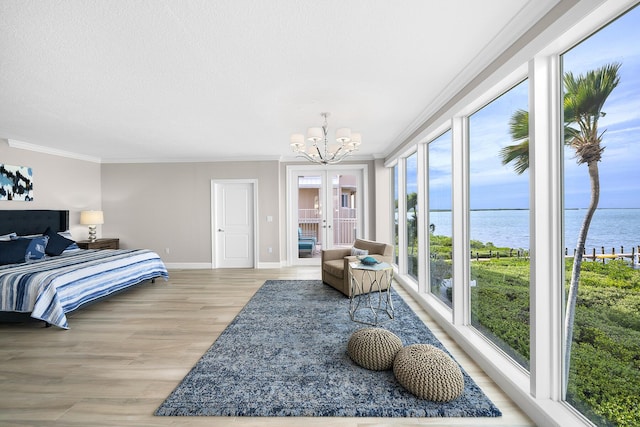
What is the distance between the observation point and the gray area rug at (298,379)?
6.04 ft

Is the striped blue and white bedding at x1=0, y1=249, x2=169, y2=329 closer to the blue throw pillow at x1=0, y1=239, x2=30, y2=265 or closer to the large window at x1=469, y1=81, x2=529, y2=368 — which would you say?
the blue throw pillow at x1=0, y1=239, x2=30, y2=265

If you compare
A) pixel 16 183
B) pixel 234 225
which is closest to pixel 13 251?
pixel 16 183

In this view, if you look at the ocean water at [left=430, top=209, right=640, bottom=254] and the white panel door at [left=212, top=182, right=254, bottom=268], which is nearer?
the ocean water at [left=430, top=209, right=640, bottom=254]

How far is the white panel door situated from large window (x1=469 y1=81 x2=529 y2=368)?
4.83 meters

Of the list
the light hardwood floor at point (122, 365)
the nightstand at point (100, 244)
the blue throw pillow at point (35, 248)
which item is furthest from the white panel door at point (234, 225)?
the blue throw pillow at point (35, 248)

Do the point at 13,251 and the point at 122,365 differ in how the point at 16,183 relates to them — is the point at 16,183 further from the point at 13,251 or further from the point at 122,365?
the point at 122,365

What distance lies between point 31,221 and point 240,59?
5020mm

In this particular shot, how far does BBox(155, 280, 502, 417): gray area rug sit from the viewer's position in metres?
1.84

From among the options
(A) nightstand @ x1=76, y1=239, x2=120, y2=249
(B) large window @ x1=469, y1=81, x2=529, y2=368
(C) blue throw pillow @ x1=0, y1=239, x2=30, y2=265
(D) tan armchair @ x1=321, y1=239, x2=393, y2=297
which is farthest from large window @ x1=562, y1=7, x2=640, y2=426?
(A) nightstand @ x1=76, y1=239, x2=120, y2=249

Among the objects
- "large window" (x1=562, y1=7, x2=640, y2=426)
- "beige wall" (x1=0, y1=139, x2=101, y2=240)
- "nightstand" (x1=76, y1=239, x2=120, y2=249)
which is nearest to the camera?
"large window" (x1=562, y1=7, x2=640, y2=426)

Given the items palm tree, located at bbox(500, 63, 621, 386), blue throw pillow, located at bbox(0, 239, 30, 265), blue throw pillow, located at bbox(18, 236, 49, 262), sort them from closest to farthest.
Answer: palm tree, located at bbox(500, 63, 621, 386), blue throw pillow, located at bbox(0, 239, 30, 265), blue throw pillow, located at bbox(18, 236, 49, 262)

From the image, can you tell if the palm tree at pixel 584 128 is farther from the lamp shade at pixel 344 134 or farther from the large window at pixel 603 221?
the lamp shade at pixel 344 134

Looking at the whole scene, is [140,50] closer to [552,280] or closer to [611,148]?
[611,148]

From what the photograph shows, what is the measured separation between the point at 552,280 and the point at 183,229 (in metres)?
6.44
